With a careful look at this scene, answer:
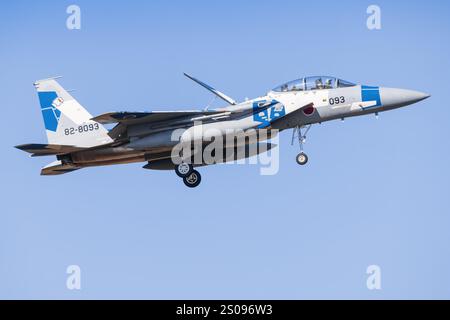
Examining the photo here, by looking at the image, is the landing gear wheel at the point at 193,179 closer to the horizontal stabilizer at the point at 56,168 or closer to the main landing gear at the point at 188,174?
the main landing gear at the point at 188,174

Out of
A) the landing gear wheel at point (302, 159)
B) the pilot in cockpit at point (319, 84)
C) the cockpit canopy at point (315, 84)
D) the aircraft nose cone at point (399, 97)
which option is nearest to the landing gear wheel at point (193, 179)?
the landing gear wheel at point (302, 159)

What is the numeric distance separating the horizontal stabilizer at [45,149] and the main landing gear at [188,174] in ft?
9.60

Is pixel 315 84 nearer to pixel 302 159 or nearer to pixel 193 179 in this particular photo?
pixel 302 159

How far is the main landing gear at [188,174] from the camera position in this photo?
24953 mm

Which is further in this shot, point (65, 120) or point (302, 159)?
point (65, 120)

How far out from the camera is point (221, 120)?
79.3 feet

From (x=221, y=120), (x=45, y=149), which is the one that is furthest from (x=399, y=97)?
(x=45, y=149)

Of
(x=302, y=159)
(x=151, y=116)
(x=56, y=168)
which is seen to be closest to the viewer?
(x=302, y=159)

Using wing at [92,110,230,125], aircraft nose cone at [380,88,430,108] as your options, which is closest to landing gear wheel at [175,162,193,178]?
wing at [92,110,230,125]

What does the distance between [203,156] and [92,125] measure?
333 centimetres

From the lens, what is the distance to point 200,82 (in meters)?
25.6

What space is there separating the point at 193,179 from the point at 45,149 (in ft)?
13.9

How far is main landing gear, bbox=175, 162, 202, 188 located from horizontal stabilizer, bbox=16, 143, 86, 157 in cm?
293
